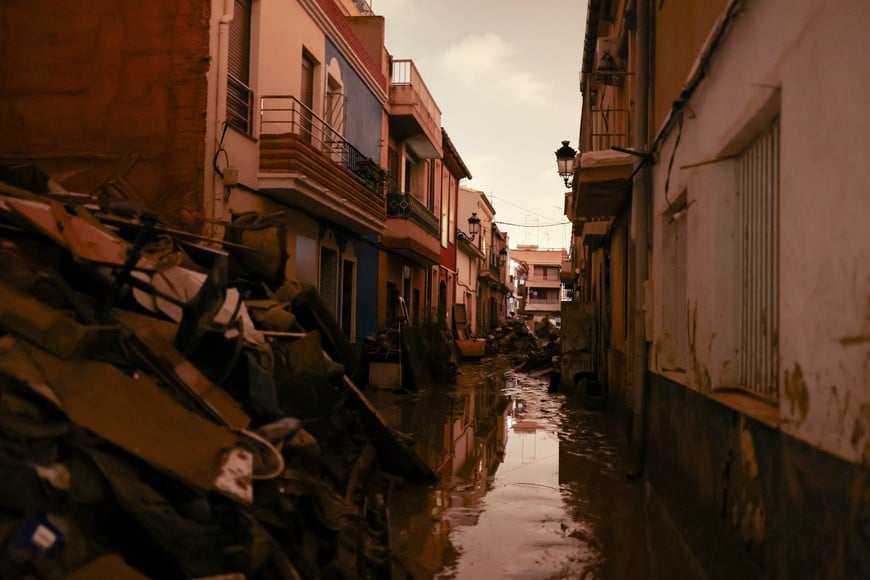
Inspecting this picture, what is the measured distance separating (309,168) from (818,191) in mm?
9246

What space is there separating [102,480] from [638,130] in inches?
260

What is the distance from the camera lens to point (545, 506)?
19.9 feet

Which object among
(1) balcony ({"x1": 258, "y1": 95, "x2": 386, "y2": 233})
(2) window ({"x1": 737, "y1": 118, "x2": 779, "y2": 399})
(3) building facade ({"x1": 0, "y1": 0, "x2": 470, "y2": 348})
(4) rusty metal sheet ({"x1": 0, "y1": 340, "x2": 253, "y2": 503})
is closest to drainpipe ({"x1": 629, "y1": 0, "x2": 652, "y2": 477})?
(2) window ({"x1": 737, "y1": 118, "x2": 779, "y2": 399})

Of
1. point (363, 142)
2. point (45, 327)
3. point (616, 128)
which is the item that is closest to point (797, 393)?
point (45, 327)

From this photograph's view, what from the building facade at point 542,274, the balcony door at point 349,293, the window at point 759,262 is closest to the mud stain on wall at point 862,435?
the window at point 759,262

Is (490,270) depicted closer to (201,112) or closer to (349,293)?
(349,293)

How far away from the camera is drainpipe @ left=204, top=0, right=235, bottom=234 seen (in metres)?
9.22

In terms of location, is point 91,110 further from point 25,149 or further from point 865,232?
point 865,232

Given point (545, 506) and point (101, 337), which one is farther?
point (545, 506)

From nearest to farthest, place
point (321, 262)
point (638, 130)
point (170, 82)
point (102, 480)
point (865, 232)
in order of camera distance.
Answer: point (865, 232) < point (102, 480) < point (638, 130) < point (170, 82) < point (321, 262)

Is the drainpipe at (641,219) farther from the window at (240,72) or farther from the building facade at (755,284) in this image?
the window at (240,72)

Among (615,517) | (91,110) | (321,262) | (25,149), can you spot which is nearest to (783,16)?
(615,517)

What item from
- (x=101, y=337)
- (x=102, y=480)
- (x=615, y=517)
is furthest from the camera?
(x=615, y=517)

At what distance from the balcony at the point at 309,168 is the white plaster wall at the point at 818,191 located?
7.67 metres
